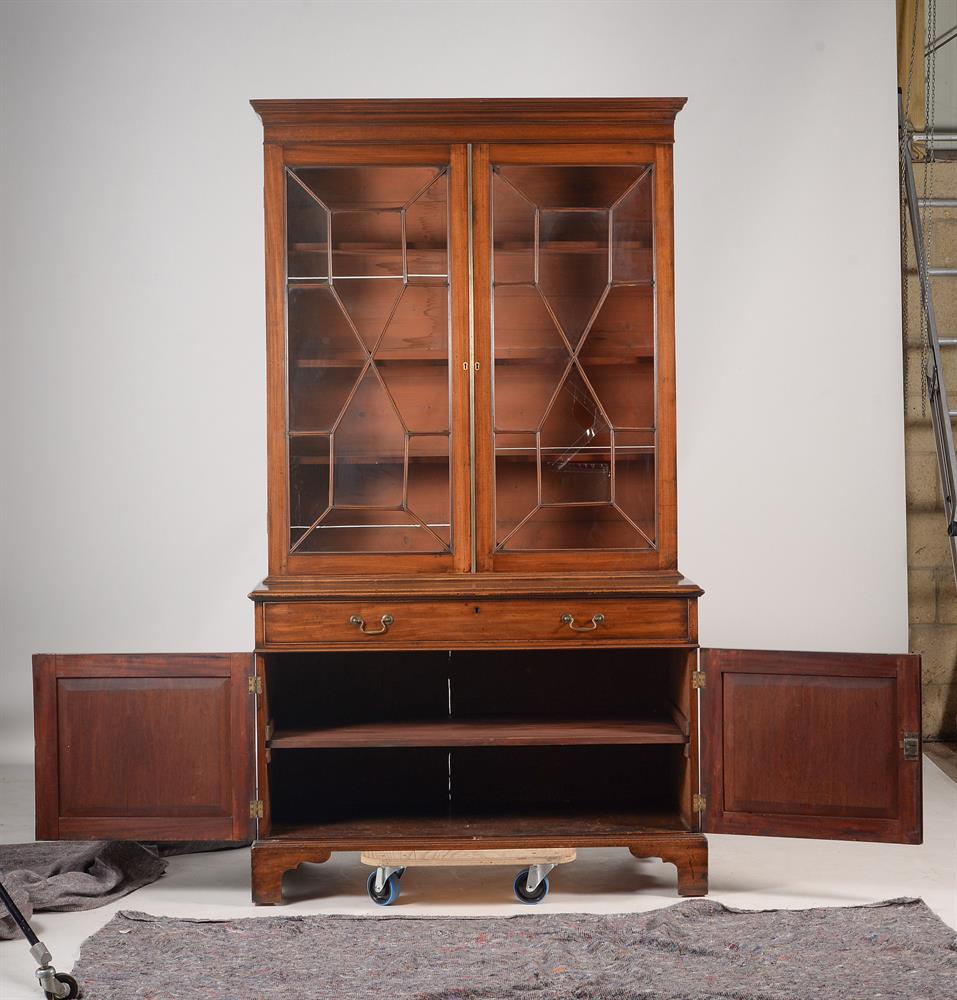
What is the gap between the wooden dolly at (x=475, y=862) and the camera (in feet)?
10.4

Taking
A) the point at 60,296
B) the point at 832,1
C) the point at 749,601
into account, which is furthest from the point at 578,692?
the point at 832,1

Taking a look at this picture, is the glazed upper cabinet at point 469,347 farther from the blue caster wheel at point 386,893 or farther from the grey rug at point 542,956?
the grey rug at point 542,956

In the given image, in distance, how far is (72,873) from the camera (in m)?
3.31

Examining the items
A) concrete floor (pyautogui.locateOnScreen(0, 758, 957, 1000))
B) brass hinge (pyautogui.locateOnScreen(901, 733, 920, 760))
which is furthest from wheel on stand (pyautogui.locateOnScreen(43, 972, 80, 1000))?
brass hinge (pyautogui.locateOnScreen(901, 733, 920, 760))

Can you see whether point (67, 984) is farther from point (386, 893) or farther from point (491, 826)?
point (491, 826)

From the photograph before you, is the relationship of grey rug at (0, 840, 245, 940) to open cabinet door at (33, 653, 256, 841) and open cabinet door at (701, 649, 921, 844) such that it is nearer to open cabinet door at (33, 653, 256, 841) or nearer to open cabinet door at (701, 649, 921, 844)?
open cabinet door at (33, 653, 256, 841)

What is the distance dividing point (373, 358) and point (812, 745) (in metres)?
1.46

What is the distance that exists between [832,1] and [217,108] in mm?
2202

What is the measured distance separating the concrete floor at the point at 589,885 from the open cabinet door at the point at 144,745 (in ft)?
0.69

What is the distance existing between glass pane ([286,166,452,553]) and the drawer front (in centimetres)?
19

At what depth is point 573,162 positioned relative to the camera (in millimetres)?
3336

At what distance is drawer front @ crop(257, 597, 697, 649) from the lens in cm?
321

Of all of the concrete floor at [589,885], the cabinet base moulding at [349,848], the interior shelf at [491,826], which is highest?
the interior shelf at [491,826]

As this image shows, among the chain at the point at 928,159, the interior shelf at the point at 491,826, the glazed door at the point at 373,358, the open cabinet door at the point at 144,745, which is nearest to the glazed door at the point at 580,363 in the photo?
the glazed door at the point at 373,358
